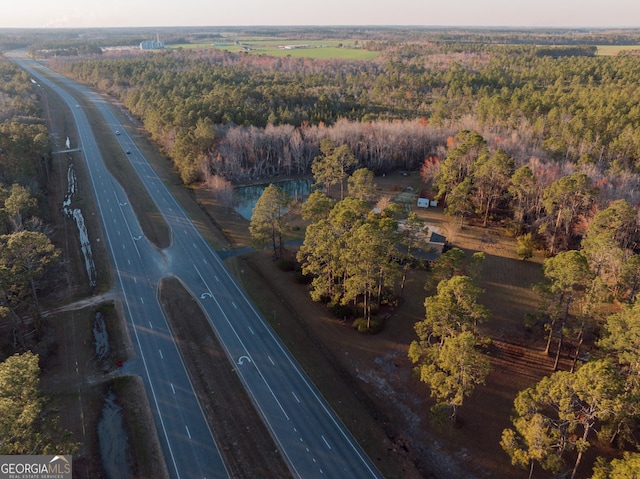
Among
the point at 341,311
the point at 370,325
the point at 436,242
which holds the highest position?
the point at 436,242

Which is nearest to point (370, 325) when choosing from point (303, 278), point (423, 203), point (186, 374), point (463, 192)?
point (303, 278)

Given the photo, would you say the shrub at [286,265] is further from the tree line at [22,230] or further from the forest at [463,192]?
the tree line at [22,230]

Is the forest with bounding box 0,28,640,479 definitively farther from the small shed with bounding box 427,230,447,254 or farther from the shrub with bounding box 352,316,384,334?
the small shed with bounding box 427,230,447,254

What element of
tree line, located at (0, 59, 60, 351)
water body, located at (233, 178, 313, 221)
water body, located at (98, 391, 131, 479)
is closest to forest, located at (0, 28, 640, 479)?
tree line, located at (0, 59, 60, 351)

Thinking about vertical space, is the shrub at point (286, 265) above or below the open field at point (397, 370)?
above

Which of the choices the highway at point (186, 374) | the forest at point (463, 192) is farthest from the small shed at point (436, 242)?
the highway at point (186, 374)

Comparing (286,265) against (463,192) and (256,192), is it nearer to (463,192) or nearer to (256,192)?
(463,192)
